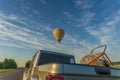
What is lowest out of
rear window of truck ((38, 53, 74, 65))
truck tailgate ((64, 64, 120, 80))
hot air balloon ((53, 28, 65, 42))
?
truck tailgate ((64, 64, 120, 80))

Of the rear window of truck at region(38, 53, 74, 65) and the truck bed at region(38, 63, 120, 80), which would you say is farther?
the rear window of truck at region(38, 53, 74, 65)

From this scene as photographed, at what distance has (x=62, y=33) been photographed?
115ft

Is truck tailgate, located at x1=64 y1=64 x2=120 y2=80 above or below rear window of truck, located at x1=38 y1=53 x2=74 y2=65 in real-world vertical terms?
below

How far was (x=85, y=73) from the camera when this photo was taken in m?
4.00

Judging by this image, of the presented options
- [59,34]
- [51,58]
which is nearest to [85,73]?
[51,58]

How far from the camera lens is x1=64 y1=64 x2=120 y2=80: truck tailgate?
388 centimetres

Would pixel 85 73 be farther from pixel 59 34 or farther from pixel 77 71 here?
pixel 59 34

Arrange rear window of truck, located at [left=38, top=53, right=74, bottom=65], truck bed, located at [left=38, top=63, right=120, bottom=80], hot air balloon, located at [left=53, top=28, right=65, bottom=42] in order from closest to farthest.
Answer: truck bed, located at [left=38, top=63, right=120, bottom=80], rear window of truck, located at [left=38, top=53, right=74, bottom=65], hot air balloon, located at [left=53, top=28, right=65, bottom=42]

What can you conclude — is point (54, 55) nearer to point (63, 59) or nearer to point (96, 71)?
point (63, 59)

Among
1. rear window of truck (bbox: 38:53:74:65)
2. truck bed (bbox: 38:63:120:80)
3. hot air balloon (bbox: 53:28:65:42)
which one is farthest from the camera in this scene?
hot air balloon (bbox: 53:28:65:42)

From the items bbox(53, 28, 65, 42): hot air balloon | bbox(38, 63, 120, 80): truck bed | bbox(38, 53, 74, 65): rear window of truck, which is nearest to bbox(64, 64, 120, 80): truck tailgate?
bbox(38, 63, 120, 80): truck bed

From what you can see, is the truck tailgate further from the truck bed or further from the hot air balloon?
the hot air balloon

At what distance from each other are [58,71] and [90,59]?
5177 mm

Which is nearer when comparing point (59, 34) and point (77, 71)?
point (77, 71)
